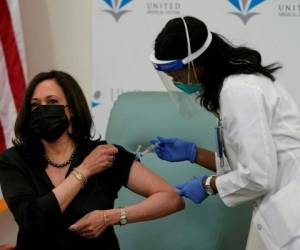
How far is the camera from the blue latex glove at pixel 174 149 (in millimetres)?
1724

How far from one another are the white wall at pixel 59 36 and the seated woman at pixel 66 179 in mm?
1081

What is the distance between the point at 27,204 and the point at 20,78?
3.73 ft

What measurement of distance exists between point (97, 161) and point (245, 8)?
1351 millimetres

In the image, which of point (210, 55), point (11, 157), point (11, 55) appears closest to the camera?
point (210, 55)

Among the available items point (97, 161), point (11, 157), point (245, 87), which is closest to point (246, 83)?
point (245, 87)

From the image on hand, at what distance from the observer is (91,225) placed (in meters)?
1.40

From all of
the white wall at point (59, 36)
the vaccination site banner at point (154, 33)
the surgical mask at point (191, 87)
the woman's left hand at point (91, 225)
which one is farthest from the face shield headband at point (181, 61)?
the white wall at point (59, 36)

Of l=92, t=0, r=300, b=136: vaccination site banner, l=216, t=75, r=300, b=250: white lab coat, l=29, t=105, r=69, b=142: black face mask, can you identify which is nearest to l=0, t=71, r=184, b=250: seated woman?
l=29, t=105, r=69, b=142: black face mask

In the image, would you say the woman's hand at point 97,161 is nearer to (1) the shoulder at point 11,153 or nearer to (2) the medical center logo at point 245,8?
(1) the shoulder at point 11,153

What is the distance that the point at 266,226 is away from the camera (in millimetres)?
1444

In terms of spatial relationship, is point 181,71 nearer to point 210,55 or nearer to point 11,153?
point 210,55

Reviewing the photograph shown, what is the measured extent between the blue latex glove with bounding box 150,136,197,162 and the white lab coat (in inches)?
9.7

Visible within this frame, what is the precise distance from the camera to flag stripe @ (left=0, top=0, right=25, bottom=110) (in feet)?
7.60

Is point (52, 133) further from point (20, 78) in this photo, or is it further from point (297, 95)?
point (297, 95)
